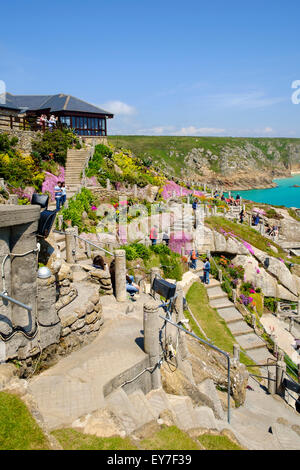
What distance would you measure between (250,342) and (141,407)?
1108 centimetres

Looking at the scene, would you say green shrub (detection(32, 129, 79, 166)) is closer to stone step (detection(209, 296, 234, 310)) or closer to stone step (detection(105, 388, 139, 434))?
stone step (detection(209, 296, 234, 310))

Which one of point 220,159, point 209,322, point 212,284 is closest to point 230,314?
point 209,322

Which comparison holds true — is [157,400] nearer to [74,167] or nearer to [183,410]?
[183,410]

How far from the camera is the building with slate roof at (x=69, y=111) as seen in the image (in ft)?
118

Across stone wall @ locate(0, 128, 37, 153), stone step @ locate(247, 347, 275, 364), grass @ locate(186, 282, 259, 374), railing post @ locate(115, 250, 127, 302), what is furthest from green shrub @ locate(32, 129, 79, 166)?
stone step @ locate(247, 347, 275, 364)

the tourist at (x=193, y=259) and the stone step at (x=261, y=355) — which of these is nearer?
the stone step at (x=261, y=355)

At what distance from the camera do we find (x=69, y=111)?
117ft

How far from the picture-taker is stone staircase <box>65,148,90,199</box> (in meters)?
26.6

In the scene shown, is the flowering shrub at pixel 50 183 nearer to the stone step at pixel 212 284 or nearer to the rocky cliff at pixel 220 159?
the stone step at pixel 212 284

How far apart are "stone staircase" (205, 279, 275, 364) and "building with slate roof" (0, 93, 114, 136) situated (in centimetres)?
2523

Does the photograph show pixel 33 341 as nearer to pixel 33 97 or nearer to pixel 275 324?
pixel 275 324

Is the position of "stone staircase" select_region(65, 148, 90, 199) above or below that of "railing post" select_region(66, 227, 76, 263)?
above

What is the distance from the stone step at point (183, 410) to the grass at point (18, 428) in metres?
3.33

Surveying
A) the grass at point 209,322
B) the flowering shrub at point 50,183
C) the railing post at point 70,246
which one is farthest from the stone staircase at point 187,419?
the flowering shrub at point 50,183
